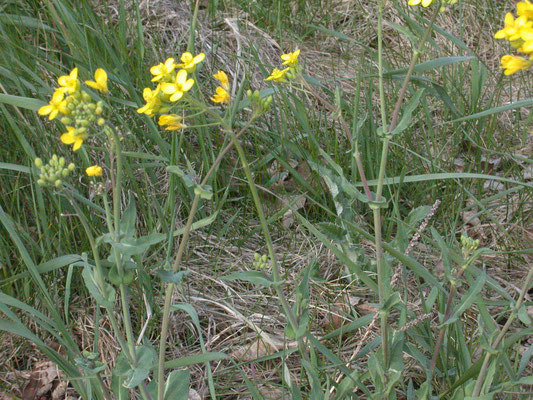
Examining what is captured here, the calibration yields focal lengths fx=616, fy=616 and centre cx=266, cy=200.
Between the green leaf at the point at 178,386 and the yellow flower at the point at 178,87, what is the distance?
2.32ft

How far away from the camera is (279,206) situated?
260cm

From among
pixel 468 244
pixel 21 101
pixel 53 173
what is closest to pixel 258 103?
pixel 53 173

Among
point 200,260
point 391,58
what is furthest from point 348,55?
point 200,260

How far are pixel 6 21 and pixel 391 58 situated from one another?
1.99 m

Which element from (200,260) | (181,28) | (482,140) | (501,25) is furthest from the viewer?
(501,25)

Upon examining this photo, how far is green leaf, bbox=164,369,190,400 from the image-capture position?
1560 millimetres

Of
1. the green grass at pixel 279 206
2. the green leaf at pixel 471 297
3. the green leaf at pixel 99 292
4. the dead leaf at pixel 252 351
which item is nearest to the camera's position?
the green leaf at pixel 99 292

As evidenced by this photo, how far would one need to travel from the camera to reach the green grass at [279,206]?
1833 millimetres

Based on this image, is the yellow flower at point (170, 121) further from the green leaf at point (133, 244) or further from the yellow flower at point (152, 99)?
the green leaf at point (133, 244)

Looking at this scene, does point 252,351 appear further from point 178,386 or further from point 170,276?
point 170,276

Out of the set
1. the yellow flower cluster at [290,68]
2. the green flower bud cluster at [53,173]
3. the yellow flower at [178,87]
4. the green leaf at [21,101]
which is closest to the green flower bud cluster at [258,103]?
the yellow flower at [178,87]

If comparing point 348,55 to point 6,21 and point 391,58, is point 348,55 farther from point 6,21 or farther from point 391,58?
point 6,21

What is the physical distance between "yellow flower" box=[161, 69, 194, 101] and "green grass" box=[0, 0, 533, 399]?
0.42 m

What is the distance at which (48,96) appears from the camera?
2578mm
